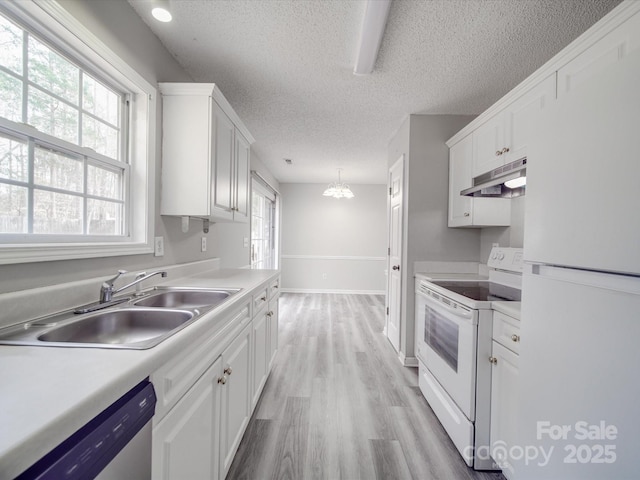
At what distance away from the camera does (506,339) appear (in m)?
1.32

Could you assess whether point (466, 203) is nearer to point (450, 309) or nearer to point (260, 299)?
point (450, 309)

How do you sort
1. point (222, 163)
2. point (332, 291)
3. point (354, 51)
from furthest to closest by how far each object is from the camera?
point (332, 291)
point (222, 163)
point (354, 51)

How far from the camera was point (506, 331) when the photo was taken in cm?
132

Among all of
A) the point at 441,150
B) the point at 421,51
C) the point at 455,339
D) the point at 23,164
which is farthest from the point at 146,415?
the point at 441,150

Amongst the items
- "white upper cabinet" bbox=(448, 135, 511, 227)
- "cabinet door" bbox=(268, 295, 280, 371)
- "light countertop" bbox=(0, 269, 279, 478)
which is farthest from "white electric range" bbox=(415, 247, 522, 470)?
"light countertop" bbox=(0, 269, 279, 478)

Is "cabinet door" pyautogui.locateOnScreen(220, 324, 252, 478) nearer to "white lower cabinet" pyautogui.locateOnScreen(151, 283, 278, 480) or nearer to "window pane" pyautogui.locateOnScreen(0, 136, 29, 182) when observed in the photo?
"white lower cabinet" pyautogui.locateOnScreen(151, 283, 278, 480)

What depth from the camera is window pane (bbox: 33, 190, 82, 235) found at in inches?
41.6

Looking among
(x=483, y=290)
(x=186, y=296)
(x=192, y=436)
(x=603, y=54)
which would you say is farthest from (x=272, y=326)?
(x=603, y=54)

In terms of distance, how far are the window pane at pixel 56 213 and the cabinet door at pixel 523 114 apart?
2.39 m

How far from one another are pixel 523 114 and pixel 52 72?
2.52 meters

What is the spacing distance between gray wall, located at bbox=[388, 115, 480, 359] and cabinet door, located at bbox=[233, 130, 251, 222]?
5.27 ft

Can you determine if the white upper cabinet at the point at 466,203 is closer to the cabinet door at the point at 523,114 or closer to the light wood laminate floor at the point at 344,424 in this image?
the cabinet door at the point at 523,114

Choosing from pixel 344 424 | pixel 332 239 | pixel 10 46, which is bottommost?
pixel 344 424

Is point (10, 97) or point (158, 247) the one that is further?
point (158, 247)
